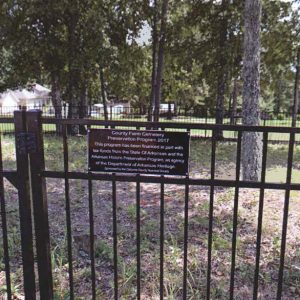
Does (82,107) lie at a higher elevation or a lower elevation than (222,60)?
lower

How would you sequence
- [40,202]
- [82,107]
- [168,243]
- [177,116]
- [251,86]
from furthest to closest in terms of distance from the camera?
[177,116], [82,107], [251,86], [168,243], [40,202]

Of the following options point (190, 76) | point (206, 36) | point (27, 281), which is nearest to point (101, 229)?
point (27, 281)

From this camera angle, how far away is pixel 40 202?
2535mm

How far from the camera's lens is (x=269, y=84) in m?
17.2

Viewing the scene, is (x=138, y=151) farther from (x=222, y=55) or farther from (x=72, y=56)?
(x=222, y=55)

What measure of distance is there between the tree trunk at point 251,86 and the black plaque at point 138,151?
14.2 feet

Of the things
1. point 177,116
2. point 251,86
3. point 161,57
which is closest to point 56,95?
point 161,57

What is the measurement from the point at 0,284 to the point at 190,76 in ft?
56.5

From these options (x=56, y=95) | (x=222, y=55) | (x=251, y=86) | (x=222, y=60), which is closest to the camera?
(x=251, y=86)

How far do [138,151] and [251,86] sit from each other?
16.1ft

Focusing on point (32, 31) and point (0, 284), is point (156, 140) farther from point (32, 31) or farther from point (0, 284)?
A: point (32, 31)

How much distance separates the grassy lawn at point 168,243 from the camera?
3.17m

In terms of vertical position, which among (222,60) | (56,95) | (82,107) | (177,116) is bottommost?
(177,116)

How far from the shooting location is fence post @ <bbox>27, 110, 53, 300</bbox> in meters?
2.43
